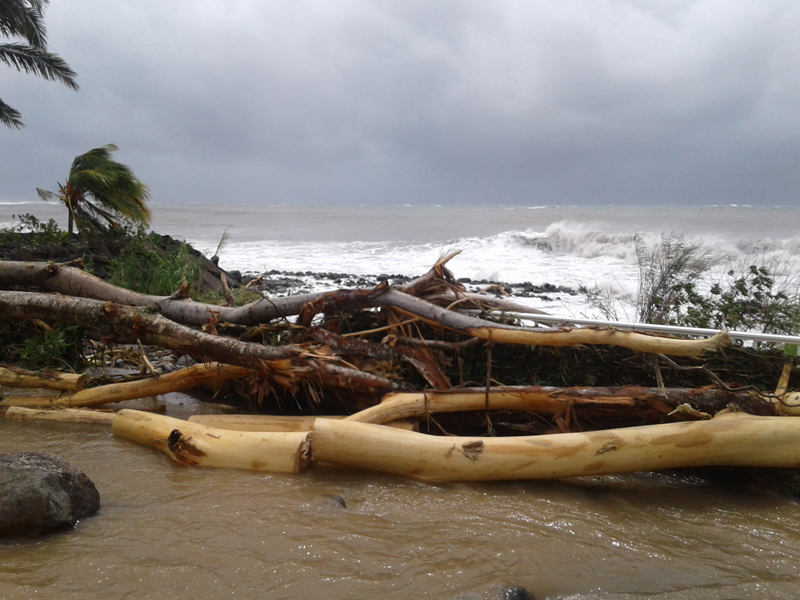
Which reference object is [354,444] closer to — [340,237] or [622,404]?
[622,404]

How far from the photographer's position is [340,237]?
31750 mm

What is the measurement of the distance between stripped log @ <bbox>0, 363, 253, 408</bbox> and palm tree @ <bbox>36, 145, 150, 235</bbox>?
8.26 m

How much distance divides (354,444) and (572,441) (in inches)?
54.3

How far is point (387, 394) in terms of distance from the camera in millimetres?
4301

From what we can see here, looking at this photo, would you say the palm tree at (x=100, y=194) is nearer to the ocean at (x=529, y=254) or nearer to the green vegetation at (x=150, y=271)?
the ocean at (x=529, y=254)

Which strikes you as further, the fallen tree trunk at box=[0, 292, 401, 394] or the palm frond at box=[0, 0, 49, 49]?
the palm frond at box=[0, 0, 49, 49]

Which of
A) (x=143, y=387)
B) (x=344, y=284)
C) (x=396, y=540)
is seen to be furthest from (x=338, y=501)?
(x=344, y=284)

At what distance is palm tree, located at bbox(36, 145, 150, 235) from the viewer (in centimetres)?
1191

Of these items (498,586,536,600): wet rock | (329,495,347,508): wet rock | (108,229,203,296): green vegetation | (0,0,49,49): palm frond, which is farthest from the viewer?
(0,0,49,49): palm frond

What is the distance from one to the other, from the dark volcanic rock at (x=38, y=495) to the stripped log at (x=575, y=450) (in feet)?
4.42

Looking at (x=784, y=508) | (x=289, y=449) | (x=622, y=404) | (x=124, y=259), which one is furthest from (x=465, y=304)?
(x=124, y=259)

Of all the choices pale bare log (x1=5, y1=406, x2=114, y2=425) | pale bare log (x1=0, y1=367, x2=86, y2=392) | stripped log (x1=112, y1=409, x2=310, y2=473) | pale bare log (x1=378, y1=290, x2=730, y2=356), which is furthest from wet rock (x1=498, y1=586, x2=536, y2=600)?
pale bare log (x1=0, y1=367, x2=86, y2=392)

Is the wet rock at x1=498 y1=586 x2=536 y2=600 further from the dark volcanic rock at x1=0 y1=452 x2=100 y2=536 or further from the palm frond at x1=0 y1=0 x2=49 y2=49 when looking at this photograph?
the palm frond at x1=0 y1=0 x2=49 y2=49

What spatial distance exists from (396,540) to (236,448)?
1397 mm
